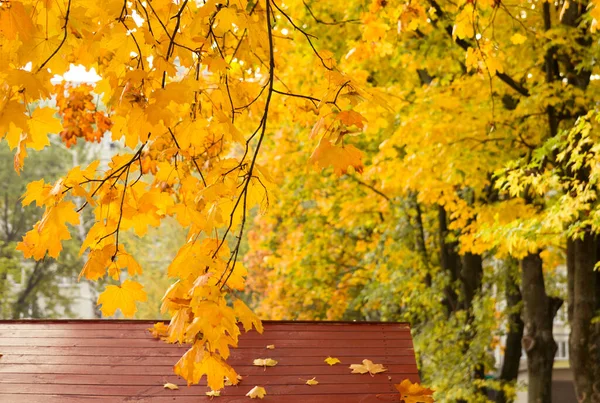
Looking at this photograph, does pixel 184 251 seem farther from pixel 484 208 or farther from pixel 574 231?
pixel 484 208

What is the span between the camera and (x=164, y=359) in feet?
18.6

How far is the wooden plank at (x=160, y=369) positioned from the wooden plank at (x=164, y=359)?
47 mm

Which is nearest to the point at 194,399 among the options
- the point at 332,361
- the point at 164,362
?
the point at 164,362

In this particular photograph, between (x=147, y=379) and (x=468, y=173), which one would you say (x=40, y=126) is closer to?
(x=147, y=379)

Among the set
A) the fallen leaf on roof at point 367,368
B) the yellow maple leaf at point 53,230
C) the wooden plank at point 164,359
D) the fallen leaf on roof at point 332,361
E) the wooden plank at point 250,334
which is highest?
the wooden plank at point 250,334

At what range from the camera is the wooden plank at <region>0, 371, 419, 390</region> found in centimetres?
538

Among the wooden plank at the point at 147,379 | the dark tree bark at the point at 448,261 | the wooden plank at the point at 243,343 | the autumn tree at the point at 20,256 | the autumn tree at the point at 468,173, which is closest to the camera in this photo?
the wooden plank at the point at 147,379

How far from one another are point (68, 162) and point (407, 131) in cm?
2506

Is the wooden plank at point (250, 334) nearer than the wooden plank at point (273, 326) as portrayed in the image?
Yes

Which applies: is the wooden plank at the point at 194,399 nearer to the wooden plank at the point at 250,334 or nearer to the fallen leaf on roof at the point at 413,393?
the fallen leaf on roof at the point at 413,393

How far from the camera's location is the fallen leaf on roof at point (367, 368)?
5520 millimetres

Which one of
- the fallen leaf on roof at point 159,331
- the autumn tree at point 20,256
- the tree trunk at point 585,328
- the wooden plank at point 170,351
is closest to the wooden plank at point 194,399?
the wooden plank at point 170,351

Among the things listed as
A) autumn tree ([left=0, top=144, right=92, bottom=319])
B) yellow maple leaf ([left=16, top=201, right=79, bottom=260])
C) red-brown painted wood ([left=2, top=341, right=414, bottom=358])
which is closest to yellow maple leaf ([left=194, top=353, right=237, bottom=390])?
yellow maple leaf ([left=16, top=201, right=79, bottom=260])

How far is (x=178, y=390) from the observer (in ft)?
17.3
